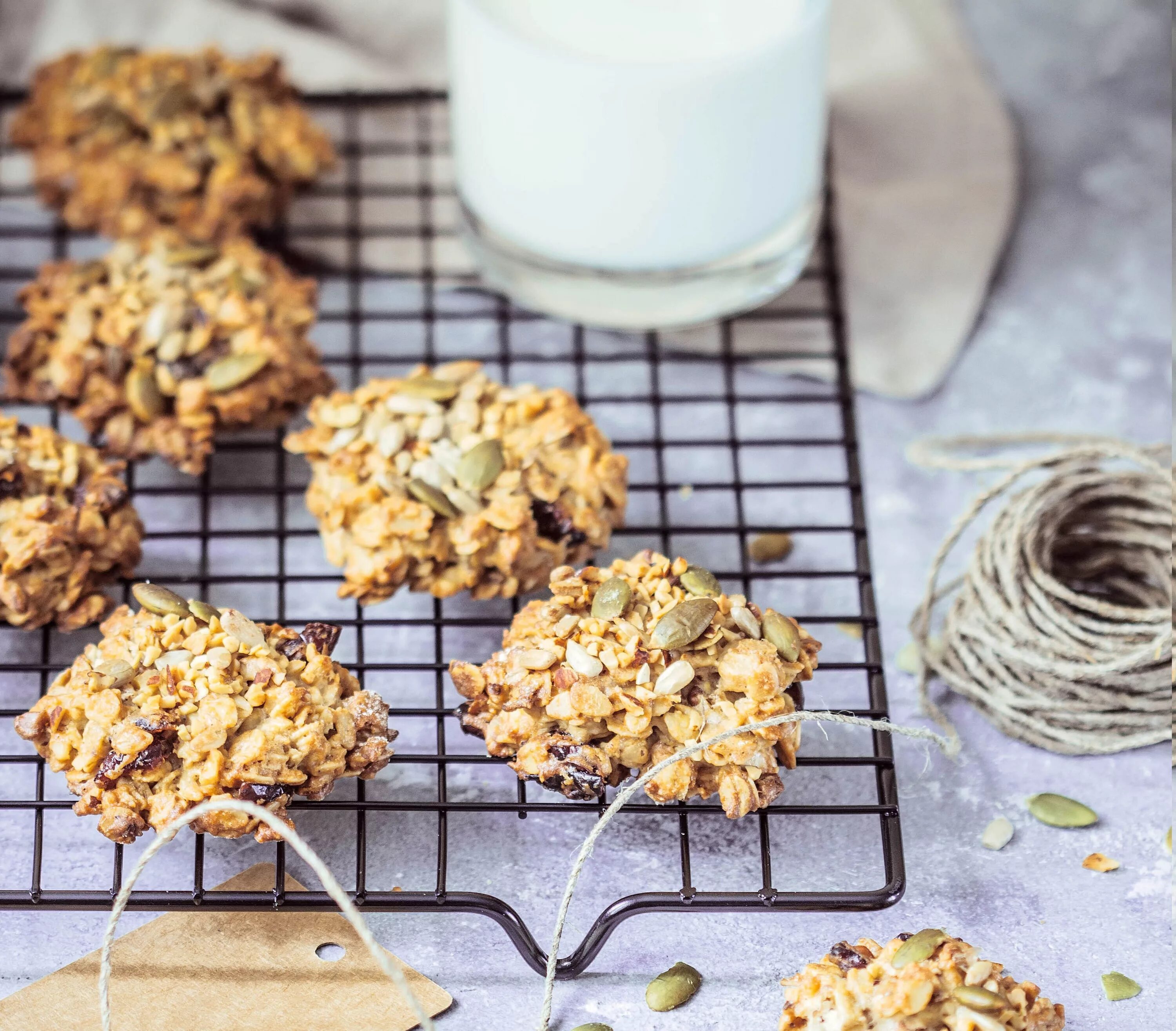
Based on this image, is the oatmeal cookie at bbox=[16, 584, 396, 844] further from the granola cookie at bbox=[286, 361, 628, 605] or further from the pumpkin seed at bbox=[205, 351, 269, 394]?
the pumpkin seed at bbox=[205, 351, 269, 394]

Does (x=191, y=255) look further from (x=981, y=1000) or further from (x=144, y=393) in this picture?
(x=981, y=1000)

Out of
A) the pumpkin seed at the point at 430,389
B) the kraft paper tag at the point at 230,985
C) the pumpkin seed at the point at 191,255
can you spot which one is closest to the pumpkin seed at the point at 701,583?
the pumpkin seed at the point at 430,389

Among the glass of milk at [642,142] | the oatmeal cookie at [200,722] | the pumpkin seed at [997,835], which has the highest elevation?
the glass of milk at [642,142]

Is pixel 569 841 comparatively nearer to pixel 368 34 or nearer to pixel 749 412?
pixel 749 412

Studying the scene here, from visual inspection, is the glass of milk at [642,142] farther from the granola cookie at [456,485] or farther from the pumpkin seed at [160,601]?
the pumpkin seed at [160,601]

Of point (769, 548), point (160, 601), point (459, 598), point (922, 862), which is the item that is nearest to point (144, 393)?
point (160, 601)

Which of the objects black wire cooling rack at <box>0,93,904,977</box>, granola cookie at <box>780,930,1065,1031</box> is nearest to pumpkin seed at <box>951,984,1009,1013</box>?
granola cookie at <box>780,930,1065,1031</box>

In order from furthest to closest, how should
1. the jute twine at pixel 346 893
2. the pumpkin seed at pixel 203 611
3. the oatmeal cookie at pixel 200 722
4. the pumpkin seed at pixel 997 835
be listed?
the pumpkin seed at pixel 997 835
the pumpkin seed at pixel 203 611
the oatmeal cookie at pixel 200 722
the jute twine at pixel 346 893
